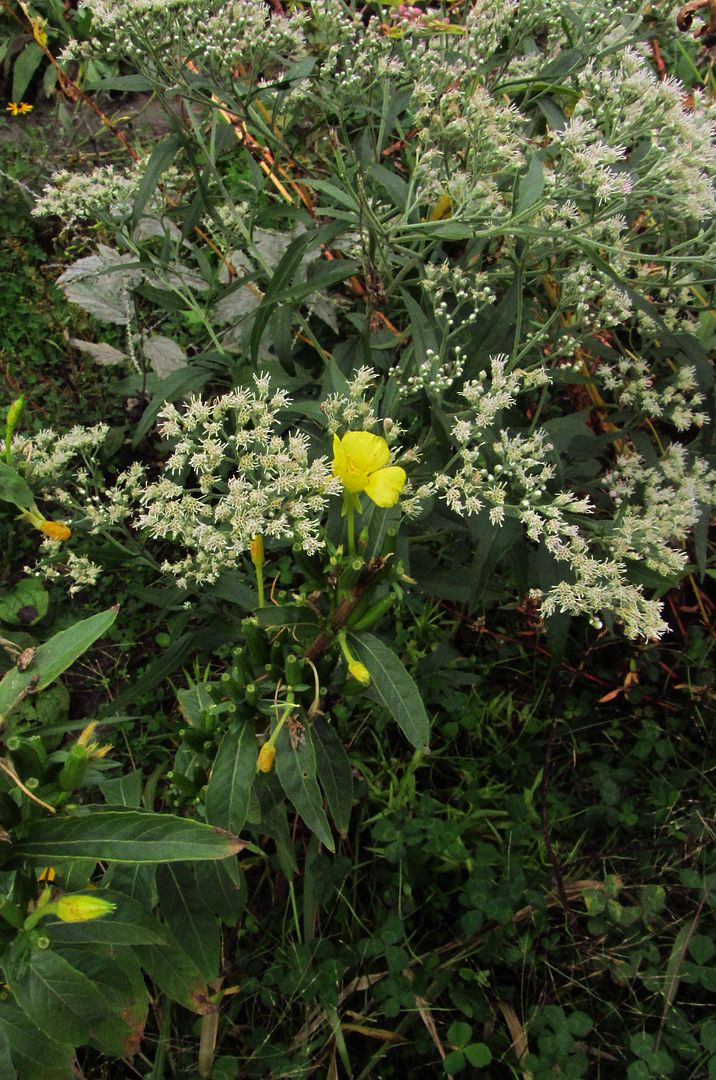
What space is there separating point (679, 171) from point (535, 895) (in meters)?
1.80

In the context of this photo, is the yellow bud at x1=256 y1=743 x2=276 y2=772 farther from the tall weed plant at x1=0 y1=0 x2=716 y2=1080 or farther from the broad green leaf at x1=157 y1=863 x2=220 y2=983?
the broad green leaf at x1=157 y1=863 x2=220 y2=983

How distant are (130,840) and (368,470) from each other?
0.68m

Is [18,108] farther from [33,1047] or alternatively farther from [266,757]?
[33,1047]

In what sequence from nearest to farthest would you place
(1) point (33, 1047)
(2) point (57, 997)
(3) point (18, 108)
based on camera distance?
(2) point (57, 997) < (1) point (33, 1047) < (3) point (18, 108)

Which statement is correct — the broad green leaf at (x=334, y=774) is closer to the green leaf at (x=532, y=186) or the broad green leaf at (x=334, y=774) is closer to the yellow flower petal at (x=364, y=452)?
the yellow flower petal at (x=364, y=452)

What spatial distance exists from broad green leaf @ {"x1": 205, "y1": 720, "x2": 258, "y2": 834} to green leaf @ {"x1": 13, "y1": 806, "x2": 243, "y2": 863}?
0.44ft

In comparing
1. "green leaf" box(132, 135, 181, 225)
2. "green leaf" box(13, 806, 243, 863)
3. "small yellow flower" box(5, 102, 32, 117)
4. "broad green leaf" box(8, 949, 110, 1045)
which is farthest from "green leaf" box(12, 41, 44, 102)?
"broad green leaf" box(8, 949, 110, 1045)

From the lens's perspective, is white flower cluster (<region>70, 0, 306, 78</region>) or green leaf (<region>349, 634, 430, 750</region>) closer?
green leaf (<region>349, 634, 430, 750</region>)

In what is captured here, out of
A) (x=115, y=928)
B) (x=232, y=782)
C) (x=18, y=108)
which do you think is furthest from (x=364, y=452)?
(x=18, y=108)

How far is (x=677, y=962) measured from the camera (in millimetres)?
2254

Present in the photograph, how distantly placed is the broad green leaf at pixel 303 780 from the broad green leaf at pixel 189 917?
1.21ft

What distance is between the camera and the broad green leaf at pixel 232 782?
142 cm

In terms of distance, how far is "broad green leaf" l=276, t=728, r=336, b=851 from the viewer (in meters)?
1.45

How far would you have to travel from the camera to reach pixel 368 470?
1416mm
